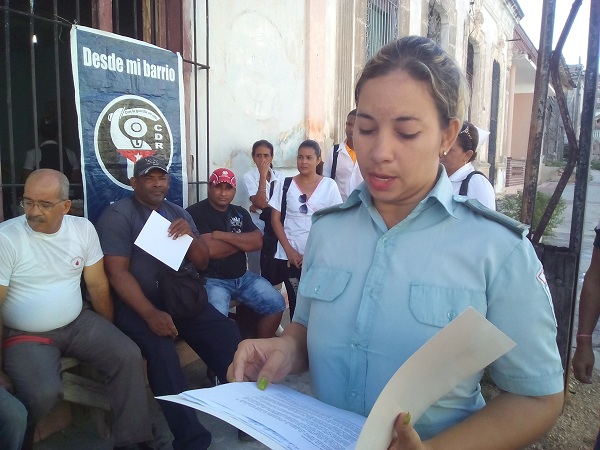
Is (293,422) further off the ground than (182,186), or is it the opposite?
(182,186)

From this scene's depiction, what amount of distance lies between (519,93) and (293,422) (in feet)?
85.9

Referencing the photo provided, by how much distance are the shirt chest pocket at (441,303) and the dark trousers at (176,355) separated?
201cm

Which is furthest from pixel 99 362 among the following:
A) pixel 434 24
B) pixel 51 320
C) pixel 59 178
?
pixel 434 24

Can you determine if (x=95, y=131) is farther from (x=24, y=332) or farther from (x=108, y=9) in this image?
(x=24, y=332)

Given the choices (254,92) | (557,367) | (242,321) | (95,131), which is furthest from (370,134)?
(254,92)

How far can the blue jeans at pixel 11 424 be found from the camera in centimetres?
223

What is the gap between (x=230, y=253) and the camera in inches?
144

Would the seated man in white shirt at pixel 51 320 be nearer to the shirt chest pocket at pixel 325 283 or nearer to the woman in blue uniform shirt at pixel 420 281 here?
the woman in blue uniform shirt at pixel 420 281

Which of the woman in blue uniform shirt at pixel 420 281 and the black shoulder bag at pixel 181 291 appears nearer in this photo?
the woman in blue uniform shirt at pixel 420 281

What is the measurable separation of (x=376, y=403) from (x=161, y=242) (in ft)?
8.04

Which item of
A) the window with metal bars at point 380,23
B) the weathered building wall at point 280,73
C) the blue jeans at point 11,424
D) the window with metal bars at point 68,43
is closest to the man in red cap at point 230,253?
the window with metal bars at point 68,43

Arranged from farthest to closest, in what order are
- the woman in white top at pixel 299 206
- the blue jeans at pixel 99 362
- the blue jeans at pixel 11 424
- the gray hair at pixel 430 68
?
the woman in white top at pixel 299 206, the blue jeans at pixel 99 362, the blue jeans at pixel 11 424, the gray hair at pixel 430 68

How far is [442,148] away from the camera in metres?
1.16

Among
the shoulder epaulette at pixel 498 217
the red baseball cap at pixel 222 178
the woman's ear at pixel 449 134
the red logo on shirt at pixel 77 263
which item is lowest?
the red logo on shirt at pixel 77 263
